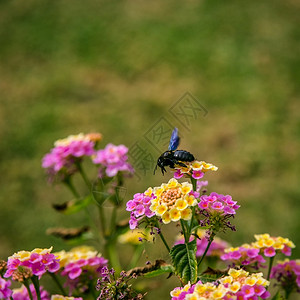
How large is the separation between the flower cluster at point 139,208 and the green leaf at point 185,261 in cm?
11

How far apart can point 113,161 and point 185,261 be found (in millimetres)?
611

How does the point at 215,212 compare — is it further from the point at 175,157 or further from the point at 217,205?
the point at 175,157

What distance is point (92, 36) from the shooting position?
5.10 m

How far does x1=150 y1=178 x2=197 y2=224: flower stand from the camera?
1005 millimetres

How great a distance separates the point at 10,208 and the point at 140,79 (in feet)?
6.40

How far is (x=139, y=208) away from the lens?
3.49 ft

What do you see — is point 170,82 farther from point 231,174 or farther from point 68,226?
point 68,226

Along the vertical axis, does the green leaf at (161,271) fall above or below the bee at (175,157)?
below

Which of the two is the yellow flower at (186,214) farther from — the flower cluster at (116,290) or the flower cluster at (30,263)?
the flower cluster at (30,263)

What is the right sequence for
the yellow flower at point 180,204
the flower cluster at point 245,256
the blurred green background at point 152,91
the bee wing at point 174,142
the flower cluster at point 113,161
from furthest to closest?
the blurred green background at point 152,91, the flower cluster at point 113,161, the bee wing at point 174,142, the flower cluster at point 245,256, the yellow flower at point 180,204

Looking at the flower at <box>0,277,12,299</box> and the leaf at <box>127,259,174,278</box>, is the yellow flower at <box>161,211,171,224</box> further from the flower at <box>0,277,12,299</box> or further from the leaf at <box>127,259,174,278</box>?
the flower at <box>0,277,12,299</box>

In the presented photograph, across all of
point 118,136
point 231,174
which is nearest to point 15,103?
point 118,136

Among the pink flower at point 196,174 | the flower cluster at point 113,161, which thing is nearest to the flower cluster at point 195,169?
the pink flower at point 196,174

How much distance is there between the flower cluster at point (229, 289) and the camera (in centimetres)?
90
